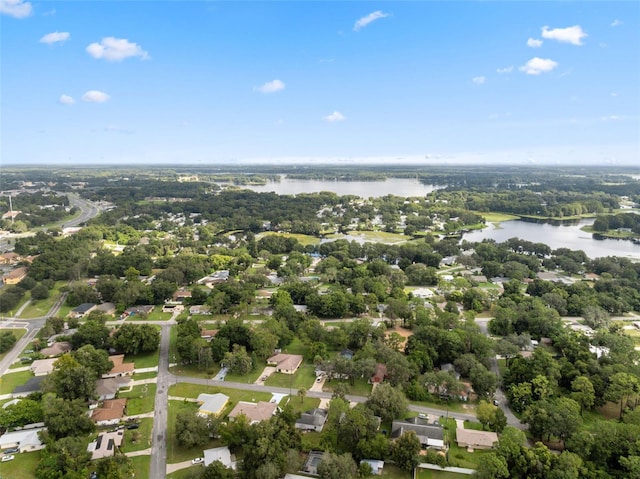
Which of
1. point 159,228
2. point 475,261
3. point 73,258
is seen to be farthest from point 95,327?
point 159,228

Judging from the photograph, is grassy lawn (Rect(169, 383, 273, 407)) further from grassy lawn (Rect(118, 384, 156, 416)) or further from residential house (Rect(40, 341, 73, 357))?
residential house (Rect(40, 341, 73, 357))

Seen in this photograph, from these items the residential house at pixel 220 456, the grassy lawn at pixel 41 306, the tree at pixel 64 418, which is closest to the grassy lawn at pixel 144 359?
the tree at pixel 64 418

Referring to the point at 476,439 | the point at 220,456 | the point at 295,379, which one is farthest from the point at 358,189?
the point at 220,456

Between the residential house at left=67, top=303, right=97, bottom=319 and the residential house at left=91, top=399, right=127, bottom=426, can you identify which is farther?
the residential house at left=67, top=303, right=97, bottom=319

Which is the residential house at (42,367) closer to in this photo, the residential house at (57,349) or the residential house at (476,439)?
the residential house at (57,349)

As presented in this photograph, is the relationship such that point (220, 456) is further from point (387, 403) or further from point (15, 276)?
point (15, 276)

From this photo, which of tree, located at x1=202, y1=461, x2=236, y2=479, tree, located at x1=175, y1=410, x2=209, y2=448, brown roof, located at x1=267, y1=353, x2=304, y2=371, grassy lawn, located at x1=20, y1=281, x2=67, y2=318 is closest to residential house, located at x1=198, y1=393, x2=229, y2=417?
tree, located at x1=175, y1=410, x2=209, y2=448
